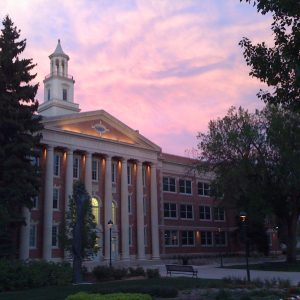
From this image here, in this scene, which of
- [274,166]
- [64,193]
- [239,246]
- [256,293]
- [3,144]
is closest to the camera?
[256,293]

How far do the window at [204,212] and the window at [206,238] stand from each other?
6.82 ft

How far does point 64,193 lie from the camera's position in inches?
2032

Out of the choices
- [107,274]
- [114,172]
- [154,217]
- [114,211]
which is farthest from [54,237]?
[107,274]

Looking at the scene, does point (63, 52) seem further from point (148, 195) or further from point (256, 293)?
point (256, 293)

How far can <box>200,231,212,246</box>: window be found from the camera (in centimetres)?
6723

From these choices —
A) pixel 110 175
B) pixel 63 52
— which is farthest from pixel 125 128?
pixel 63 52

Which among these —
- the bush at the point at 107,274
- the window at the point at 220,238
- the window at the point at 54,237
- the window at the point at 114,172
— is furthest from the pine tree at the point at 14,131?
the window at the point at 220,238

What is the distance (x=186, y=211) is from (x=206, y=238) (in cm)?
534

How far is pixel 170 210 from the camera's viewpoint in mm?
63688

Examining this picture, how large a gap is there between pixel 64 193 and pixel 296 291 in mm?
35947

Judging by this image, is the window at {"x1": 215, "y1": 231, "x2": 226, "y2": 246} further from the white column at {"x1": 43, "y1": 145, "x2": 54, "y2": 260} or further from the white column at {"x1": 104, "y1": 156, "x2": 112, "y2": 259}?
the white column at {"x1": 43, "y1": 145, "x2": 54, "y2": 260}

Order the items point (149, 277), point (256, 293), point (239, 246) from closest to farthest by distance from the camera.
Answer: point (256, 293) < point (149, 277) < point (239, 246)

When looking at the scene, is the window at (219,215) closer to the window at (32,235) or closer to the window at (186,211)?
the window at (186,211)

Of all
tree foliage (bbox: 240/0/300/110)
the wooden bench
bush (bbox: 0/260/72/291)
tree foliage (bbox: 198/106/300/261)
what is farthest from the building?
tree foliage (bbox: 240/0/300/110)
